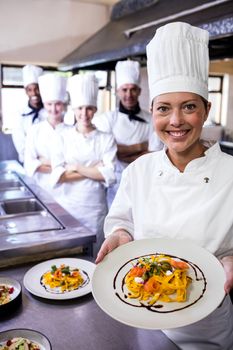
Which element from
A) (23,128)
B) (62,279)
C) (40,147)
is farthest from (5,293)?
(23,128)

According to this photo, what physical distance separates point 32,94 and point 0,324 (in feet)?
11.0

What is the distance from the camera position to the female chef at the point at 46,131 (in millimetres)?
3029

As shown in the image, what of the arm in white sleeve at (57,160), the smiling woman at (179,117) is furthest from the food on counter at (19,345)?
the arm in white sleeve at (57,160)

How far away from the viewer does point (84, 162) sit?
9.28ft

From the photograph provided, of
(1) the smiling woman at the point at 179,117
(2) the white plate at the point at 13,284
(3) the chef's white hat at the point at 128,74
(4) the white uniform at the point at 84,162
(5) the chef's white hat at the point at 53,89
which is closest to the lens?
(1) the smiling woman at the point at 179,117

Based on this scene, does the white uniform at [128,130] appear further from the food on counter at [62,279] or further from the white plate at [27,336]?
the white plate at [27,336]

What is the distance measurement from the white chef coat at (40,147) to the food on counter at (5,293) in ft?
5.66

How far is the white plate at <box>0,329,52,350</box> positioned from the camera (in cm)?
97

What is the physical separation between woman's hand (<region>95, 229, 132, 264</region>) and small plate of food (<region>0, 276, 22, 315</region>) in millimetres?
325

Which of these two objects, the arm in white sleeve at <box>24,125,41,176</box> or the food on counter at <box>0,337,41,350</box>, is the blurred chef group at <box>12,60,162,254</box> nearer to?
the arm in white sleeve at <box>24,125,41,176</box>

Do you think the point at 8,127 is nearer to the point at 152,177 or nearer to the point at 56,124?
the point at 56,124

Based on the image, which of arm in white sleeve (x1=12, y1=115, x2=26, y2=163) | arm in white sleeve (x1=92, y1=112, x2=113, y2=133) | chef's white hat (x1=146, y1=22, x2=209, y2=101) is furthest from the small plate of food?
arm in white sleeve (x1=12, y1=115, x2=26, y2=163)

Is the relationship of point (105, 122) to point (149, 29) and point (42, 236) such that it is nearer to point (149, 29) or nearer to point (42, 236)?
point (149, 29)

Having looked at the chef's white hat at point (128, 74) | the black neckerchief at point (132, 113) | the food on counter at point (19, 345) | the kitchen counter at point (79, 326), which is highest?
the chef's white hat at point (128, 74)
